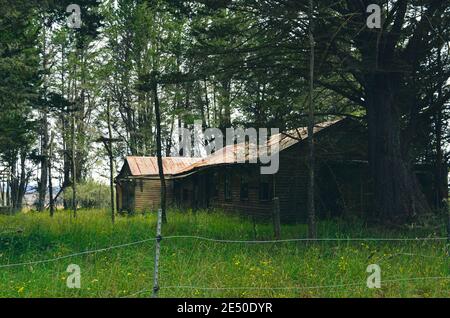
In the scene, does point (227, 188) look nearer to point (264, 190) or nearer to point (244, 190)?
point (244, 190)

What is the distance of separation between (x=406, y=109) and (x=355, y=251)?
29.5ft

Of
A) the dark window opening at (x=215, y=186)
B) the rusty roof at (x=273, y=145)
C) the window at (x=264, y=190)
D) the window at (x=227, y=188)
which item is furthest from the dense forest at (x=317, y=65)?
the dark window opening at (x=215, y=186)

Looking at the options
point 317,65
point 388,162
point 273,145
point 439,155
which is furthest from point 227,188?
point 317,65

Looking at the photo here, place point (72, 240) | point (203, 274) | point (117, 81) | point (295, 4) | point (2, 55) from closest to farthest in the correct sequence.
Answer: point (203, 274), point (72, 240), point (295, 4), point (2, 55), point (117, 81)

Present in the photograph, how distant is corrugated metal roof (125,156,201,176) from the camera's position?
35.3m

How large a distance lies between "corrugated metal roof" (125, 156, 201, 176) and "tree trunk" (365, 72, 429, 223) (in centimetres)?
1985

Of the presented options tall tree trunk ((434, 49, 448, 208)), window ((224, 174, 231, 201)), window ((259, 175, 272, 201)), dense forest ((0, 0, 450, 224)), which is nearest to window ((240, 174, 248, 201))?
window ((259, 175, 272, 201))

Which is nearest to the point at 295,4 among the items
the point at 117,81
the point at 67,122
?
the point at 117,81

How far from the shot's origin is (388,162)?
1681 centimetres

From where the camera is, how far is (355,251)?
10500mm

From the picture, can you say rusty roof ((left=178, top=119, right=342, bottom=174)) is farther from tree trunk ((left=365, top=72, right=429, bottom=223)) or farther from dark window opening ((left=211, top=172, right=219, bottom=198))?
tree trunk ((left=365, top=72, right=429, bottom=223))

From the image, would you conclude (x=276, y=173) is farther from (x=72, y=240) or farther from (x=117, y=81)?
(x=117, y=81)

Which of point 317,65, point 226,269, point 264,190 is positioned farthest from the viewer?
point 264,190

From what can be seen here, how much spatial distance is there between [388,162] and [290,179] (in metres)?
7.60
